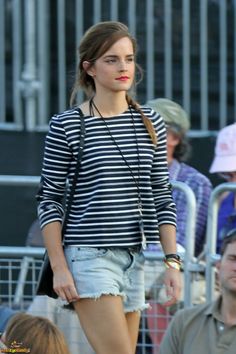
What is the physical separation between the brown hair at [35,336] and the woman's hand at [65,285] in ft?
0.58

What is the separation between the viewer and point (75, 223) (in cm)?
551

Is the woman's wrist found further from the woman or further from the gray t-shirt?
the gray t-shirt

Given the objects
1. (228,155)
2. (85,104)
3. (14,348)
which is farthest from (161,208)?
(228,155)

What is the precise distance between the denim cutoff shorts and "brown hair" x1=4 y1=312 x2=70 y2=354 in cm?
22

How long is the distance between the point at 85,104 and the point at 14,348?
1.10 metres

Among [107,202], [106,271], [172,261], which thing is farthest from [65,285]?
[172,261]

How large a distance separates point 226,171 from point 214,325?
64.7 inches

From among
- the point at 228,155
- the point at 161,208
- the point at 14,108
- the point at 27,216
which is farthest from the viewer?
the point at 14,108

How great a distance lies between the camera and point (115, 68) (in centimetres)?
555

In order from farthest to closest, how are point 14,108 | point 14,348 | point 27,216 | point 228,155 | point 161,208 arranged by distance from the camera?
point 14,108 → point 27,216 → point 228,155 → point 161,208 → point 14,348

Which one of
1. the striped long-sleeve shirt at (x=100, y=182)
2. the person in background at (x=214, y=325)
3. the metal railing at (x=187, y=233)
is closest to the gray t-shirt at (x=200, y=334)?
the person in background at (x=214, y=325)

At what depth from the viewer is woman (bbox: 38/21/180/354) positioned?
214 inches

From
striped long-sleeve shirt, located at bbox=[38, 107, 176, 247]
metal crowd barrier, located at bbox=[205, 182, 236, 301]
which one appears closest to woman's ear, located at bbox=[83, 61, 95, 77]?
striped long-sleeve shirt, located at bbox=[38, 107, 176, 247]

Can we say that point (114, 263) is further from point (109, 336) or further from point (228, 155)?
point (228, 155)
